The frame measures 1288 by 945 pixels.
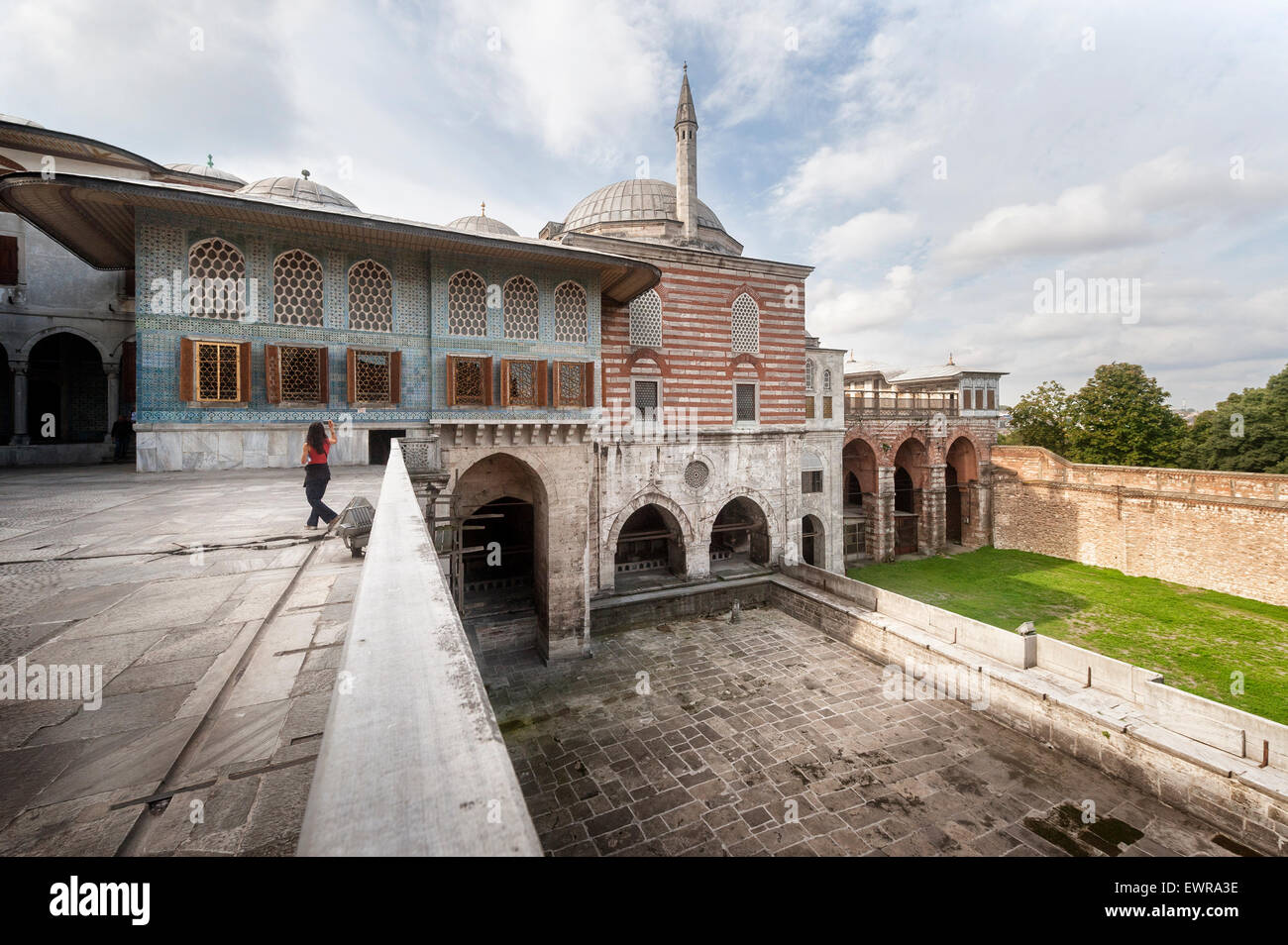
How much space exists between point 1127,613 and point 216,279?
1035 inches

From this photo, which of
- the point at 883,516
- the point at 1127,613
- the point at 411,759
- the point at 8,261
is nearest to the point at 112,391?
the point at 8,261

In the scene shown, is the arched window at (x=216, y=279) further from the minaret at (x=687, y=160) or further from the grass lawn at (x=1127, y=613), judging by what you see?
the grass lawn at (x=1127, y=613)

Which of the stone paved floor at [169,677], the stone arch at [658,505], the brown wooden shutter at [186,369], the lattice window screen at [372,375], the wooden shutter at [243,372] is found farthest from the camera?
the stone arch at [658,505]

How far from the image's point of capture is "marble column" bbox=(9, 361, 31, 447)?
43.0 ft

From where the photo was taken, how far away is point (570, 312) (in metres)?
13.3

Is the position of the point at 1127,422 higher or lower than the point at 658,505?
higher

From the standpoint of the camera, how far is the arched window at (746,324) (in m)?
16.9

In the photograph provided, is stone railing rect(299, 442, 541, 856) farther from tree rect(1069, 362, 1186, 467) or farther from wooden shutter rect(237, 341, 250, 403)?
tree rect(1069, 362, 1186, 467)

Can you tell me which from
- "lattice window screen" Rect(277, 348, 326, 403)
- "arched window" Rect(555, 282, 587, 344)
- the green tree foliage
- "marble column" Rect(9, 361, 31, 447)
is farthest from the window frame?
the green tree foliage

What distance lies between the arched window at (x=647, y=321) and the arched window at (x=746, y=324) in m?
2.80

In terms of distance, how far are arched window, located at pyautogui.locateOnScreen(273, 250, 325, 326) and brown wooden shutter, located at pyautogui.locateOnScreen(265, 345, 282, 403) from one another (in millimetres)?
691

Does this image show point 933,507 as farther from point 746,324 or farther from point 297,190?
point 297,190

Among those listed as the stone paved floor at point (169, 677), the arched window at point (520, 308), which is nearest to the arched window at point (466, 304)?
the arched window at point (520, 308)
